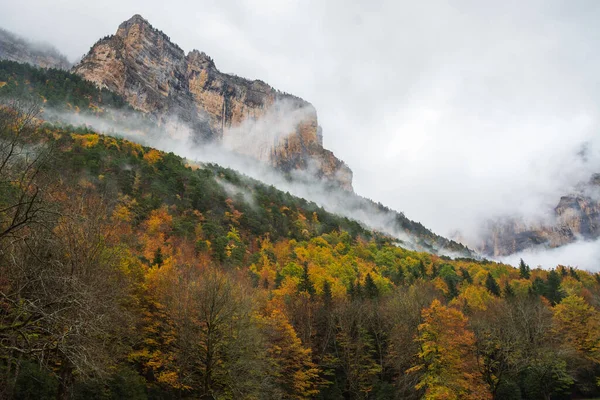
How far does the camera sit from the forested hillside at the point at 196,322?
382 inches

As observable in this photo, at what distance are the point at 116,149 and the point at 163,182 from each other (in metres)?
13.5

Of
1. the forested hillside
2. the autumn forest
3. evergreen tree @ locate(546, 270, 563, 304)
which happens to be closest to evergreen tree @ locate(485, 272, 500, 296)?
the autumn forest

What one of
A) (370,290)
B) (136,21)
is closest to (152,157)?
(370,290)

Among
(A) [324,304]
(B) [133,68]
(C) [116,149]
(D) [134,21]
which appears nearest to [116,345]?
(A) [324,304]

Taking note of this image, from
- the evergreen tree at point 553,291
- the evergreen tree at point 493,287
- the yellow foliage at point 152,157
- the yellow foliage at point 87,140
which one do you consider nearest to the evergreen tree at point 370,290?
the evergreen tree at point 493,287

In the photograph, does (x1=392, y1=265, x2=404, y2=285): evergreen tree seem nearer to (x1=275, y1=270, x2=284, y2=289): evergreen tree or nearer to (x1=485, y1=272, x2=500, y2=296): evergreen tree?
(x1=485, y1=272, x2=500, y2=296): evergreen tree

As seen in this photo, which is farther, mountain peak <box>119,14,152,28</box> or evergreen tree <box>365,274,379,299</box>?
mountain peak <box>119,14,152,28</box>

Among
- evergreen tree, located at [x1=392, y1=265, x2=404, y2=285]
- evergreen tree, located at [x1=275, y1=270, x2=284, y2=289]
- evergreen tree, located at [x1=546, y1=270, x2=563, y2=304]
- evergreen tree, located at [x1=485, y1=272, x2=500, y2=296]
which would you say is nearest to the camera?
evergreen tree, located at [x1=275, y1=270, x2=284, y2=289]

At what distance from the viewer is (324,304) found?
44000 millimetres

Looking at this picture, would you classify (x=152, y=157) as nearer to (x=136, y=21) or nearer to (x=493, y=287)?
(x=493, y=287)

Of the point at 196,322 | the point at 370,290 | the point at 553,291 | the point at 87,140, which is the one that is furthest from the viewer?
the point at 87,140

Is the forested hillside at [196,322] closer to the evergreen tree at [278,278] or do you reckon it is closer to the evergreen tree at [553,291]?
the evergreen tree at [278,278]

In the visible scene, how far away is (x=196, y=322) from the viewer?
77.3ft

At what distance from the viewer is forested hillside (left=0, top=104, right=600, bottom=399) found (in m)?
9.70
